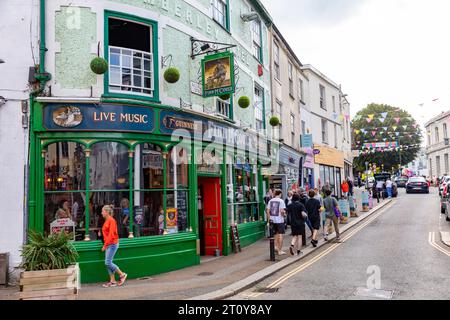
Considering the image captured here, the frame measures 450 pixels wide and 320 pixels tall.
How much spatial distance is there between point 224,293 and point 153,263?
9.46 feet

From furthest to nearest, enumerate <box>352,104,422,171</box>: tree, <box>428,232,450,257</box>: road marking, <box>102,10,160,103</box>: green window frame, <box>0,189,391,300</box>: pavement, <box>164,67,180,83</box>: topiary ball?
<box>352,104,422,171</box>: tree, <box>428,232,450,257</box>: road marking, <box>164,67,180,83</box>: topiary ball, <box>102,10,160,103</box>: green window frame, <box>0,189,391,300</box>: pavement

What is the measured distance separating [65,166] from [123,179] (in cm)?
137

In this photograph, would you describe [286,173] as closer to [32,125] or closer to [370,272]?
[370,272]

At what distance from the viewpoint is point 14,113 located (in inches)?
375

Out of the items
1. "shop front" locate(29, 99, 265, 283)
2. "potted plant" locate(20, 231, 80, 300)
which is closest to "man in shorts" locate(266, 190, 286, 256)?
"shop front" locate(29, 99, 265, 283)

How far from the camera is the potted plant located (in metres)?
6.71

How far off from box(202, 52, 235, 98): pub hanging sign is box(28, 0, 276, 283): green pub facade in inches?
1.2

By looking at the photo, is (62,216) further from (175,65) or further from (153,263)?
(175,65)

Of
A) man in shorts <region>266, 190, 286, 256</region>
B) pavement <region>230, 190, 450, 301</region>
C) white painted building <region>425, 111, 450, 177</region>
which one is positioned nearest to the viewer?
pavement <region>230, 190, 450, 301</region>

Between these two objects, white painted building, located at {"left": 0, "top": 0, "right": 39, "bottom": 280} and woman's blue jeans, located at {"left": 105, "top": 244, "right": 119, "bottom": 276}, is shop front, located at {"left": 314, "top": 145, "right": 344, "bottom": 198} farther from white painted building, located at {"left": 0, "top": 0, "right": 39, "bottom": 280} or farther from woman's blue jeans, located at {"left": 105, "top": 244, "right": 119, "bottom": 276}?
white painted building, located at {"left": 0, "top": 0, "right": 39, "bottom": 280}

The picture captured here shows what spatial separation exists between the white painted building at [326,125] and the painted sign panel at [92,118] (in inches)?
690

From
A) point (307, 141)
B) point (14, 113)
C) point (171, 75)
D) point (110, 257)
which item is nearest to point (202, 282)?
point (110, 257)
